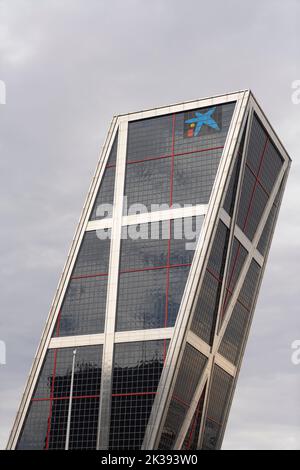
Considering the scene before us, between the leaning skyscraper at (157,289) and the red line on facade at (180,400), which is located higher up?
the leaning skyscraper at (157,289)

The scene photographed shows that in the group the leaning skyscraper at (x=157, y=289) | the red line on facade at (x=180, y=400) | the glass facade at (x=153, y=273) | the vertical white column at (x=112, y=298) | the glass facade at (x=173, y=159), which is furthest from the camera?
the glass facade at (x=173, y=159)

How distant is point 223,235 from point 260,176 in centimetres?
1534

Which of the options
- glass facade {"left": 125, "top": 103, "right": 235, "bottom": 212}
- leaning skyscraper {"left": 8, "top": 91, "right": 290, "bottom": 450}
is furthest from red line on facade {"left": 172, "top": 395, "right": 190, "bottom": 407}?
glass facade {"left": 125, "top": 103, "right": 235, "bottom": 212}

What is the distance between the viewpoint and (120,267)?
376ft

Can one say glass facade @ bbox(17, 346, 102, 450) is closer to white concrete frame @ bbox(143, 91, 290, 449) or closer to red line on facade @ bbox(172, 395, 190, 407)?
white concrete frame @ bbox(143, 91, 290, 449)

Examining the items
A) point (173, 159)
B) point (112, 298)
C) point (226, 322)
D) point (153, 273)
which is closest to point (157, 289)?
point (153, 273)

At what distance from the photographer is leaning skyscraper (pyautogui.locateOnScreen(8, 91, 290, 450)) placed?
10619 centimetres

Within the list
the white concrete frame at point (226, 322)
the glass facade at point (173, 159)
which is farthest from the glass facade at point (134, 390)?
the glass facade at point (173, 159)

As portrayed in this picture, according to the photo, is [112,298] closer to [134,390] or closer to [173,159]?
[134,390]

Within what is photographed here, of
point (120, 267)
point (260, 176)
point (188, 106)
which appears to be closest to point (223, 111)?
point (188, 106)

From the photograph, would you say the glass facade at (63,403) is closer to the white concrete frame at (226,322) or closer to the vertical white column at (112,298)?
the vertical white column at (112,298)

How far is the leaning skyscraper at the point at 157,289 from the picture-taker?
4181 inches

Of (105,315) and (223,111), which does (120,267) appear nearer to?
(105,315)

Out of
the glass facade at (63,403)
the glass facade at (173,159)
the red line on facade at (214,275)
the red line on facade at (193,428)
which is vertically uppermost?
the glass facade at (173,159)
